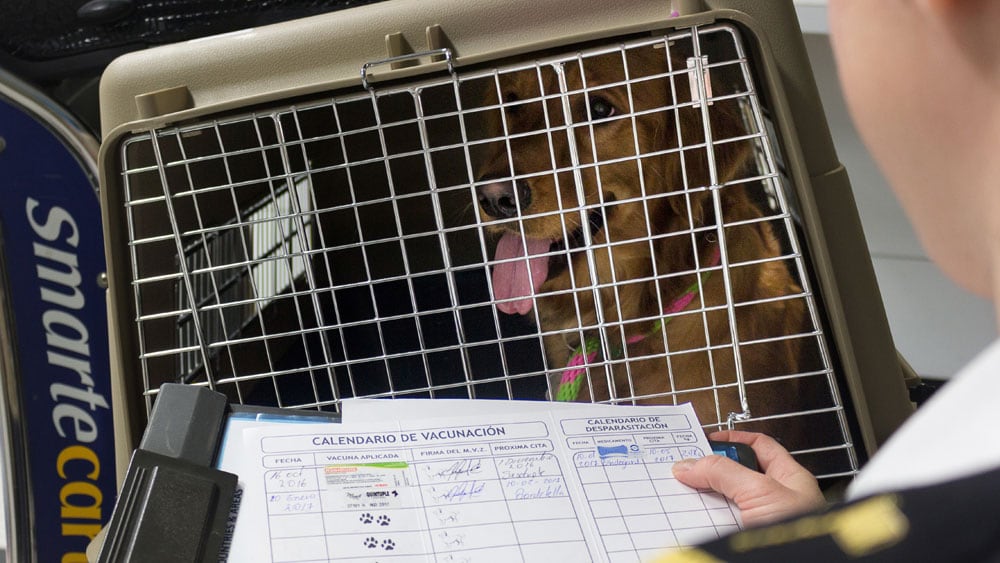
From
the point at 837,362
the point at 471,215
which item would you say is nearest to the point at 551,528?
the point at 837,362

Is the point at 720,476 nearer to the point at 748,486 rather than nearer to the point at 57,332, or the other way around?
the point at 748,486

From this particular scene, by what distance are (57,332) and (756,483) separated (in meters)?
0.88

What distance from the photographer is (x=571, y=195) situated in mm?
1226

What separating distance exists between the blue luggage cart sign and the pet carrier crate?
0.49ft

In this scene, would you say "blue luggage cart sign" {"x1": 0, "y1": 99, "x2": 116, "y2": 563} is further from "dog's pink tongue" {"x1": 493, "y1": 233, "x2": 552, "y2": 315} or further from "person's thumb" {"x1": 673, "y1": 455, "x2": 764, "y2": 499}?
"person's thumb" {"x1": 673, "y1": 455, "x2": 764, "y2": 499}

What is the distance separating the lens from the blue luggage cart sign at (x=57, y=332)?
45.8 inches

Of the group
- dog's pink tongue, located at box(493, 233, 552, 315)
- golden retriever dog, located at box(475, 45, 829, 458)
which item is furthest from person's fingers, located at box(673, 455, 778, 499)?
dog's pink tongue, located at box(493, 233, 552, 315)

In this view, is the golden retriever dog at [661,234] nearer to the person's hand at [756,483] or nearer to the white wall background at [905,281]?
the person's hand at [756,483]

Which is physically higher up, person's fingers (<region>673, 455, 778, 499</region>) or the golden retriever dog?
the golden retriever dog

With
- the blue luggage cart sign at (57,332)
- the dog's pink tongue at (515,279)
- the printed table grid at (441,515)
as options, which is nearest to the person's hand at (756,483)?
the printed table grid at (441,515)

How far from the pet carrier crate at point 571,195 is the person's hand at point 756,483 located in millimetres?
94

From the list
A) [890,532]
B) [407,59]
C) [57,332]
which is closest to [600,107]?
[407,59]

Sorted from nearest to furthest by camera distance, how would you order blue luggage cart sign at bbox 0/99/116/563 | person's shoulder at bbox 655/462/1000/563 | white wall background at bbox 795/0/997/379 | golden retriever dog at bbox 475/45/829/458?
person's shoulder at bbox 655/462/1000/563, golden retriever dog at bbox 475/45/829/458, blue luggage cart sign at bbox 0/99/116/563, white wall background at bbox 795/0/997/379

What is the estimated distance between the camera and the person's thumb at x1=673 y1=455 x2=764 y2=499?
762 millimetres
